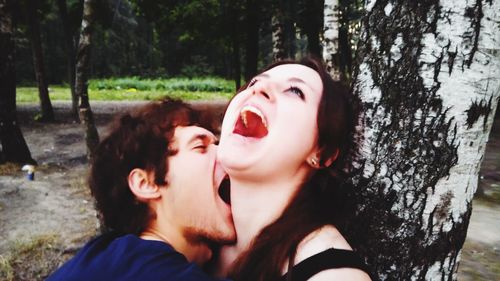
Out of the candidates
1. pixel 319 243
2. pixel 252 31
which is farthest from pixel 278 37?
pixel 319 243

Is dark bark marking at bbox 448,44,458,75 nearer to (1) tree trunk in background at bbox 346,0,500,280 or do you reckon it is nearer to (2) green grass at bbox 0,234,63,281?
(1) tree trunk in background at bbox 346,0,500,280

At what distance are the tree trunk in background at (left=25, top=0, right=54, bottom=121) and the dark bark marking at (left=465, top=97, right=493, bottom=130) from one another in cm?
1436

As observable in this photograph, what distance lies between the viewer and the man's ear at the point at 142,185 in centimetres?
183

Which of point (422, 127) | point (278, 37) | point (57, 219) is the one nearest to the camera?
Result: point (422, 127)

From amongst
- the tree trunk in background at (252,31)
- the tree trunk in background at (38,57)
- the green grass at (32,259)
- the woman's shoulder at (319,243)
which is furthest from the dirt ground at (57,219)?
the tree trunk in background at (252,31)

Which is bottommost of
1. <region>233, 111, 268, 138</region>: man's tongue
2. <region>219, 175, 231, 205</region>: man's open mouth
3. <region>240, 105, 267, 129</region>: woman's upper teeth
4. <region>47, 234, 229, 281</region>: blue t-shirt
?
<region>47, 234, 229, 281</region>: blue t-shirt

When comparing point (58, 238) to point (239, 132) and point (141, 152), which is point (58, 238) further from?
point (239, 132)

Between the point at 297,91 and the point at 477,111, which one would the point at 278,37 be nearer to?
the point at 297,91

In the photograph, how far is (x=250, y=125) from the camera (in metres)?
1.62

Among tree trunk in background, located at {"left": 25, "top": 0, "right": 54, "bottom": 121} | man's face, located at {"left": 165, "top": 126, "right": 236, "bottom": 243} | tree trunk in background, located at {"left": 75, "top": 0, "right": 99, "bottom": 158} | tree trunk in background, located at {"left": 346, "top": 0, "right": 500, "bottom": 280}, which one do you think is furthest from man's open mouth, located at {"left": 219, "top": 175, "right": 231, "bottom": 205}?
tree trunk in background, located at {"left": 25, "top": 0, "right": 54, "bottom": 121}

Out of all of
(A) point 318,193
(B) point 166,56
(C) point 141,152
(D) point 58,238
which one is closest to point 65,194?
(D) point 58,238

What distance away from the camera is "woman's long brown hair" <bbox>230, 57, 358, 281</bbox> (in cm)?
143

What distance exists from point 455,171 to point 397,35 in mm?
468

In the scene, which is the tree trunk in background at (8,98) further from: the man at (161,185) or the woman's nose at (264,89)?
the woman's nose at (264,89)
